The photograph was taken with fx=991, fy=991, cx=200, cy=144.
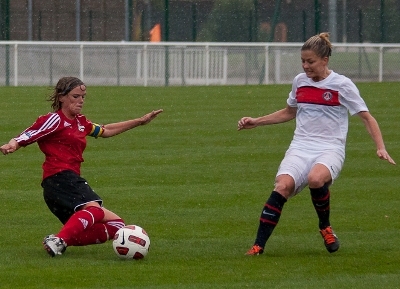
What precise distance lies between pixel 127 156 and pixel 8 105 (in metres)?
6.88

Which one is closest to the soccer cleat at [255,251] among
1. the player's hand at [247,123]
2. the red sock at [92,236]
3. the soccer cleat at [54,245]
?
the player's hand at [247,123]

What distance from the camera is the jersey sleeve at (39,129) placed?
23.7ft

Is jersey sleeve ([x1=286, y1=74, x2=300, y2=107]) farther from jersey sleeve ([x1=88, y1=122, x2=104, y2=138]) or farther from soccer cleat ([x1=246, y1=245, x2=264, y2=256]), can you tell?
jersey sleeve ([x1=88, y1=122, x2=104, y2=138])

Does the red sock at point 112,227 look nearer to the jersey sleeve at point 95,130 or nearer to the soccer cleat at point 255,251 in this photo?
the jersey sleeve at point 95,130

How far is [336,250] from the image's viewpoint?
7.47 meters

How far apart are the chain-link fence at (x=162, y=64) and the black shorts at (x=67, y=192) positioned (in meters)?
20.2

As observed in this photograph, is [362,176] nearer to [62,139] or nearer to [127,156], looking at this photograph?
[127,156]

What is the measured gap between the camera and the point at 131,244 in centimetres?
707

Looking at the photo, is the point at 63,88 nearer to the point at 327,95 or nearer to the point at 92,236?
the point at 92,236

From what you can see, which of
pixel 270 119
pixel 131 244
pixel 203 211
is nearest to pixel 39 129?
pixel 131 244

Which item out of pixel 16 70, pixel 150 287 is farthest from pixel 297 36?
pixel 150 287

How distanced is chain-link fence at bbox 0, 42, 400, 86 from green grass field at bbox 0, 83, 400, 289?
909 cm

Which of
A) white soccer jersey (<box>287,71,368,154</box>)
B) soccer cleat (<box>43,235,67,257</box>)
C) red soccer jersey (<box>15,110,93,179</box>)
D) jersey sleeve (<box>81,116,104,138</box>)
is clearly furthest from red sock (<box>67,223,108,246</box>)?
white soccer jersey (<box>287,71,368,154</box>)

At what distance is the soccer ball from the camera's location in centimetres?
708
